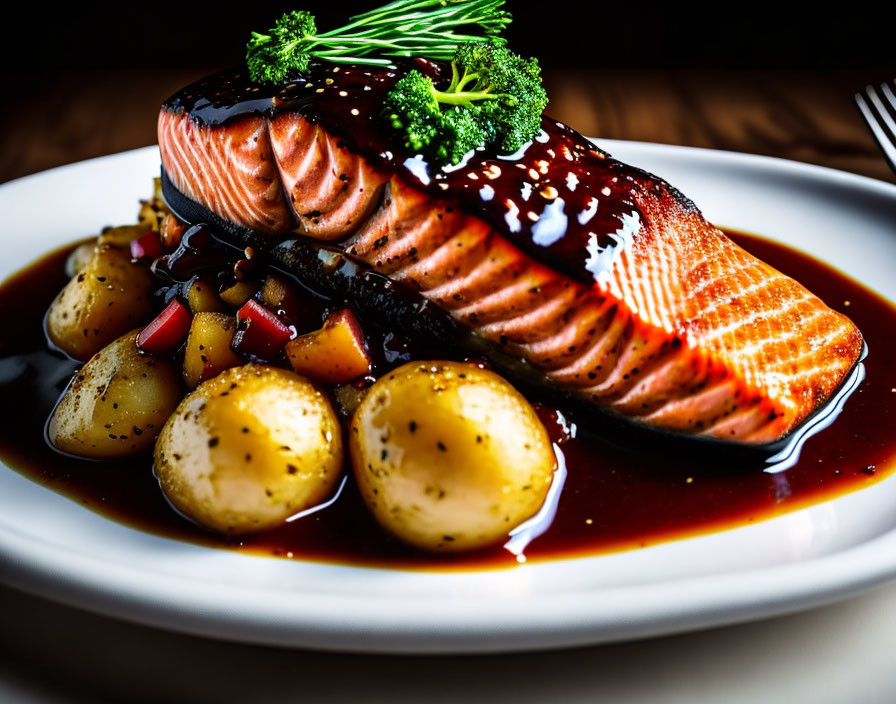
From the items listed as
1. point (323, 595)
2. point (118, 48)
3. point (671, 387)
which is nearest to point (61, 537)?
point (323, 595)

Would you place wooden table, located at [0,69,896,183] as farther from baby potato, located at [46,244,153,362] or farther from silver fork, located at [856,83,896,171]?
baby potato, located at [46,244,153,362]

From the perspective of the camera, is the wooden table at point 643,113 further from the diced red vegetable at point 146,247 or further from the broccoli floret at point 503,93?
the broccoli floret at point 503,93

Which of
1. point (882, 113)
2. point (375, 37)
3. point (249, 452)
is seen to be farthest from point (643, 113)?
point (249, 452)

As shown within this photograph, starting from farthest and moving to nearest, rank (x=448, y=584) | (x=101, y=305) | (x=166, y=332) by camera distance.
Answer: (x=101, y=305) < (x=166, y=332) < (x=448, y=584)

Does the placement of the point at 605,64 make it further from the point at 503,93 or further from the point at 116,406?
the point at 116,406

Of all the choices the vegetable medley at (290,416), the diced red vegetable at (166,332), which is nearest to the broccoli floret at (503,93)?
the vegetable medley at (290,416)
